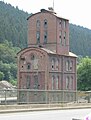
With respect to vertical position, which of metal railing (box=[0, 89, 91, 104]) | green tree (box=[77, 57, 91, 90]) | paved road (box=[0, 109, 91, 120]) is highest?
green tree (box=[77, 57, 91, 90])

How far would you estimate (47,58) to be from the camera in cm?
7756

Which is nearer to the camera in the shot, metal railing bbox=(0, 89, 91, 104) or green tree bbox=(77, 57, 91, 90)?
metal railing bbox=(0, 89, 91, 104)

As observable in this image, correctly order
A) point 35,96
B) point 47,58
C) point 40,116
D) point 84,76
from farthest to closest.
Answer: point 84,76 → point 47,58 → point 35,96 → point 40,116

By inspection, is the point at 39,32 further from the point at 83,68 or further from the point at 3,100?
the point at 3,100

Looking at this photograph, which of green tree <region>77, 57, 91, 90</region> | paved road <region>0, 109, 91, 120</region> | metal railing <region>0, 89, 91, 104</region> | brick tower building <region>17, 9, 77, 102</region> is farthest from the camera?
green tree <region>77, 57, 91, 90</region>

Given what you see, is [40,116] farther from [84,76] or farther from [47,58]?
[84,76]

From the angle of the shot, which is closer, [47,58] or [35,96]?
[35,96]

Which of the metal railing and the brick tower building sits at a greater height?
the brick tower building

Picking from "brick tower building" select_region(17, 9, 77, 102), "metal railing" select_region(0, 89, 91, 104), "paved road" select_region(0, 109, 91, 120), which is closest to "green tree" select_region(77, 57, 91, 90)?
"brick tower building" select_region(17, 9, 77, 102)

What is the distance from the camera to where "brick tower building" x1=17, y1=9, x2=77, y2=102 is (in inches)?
3091

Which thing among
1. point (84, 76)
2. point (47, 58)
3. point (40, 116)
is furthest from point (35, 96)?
point (84, 76)

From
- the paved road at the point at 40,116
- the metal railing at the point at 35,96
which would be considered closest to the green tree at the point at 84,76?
the metal railing at the point at 35,96

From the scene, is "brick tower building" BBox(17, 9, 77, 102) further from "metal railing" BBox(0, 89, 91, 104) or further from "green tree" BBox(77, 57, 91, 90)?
"metal railing" BBox(0, 89, 91, 104)

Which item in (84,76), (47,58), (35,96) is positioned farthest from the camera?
(84,76)
